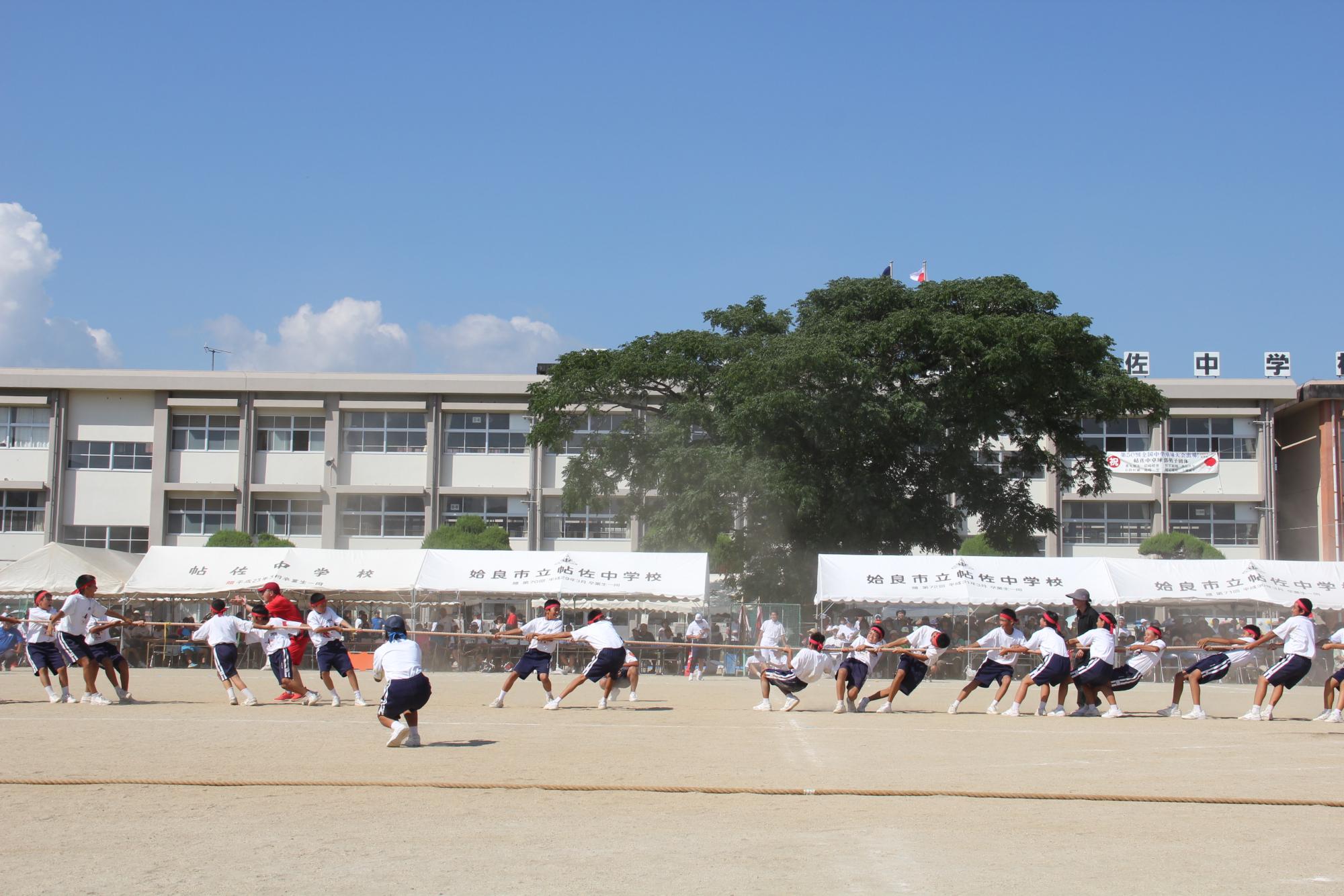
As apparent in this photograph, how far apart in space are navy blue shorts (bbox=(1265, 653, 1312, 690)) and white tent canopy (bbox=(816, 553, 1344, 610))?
11355 mm

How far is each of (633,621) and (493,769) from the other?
37.0 m

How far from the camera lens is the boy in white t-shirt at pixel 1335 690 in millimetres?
16297

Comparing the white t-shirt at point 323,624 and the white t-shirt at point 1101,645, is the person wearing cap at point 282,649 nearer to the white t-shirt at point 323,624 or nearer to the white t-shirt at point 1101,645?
the white t-shirt at point 323,624

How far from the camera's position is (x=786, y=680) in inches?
693

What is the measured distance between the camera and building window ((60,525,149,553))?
52.5 m

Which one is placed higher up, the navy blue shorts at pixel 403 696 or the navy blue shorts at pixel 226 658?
the navy blue shorts at pixel 403 696

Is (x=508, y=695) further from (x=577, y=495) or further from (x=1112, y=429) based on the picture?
(x=1112, y=429)

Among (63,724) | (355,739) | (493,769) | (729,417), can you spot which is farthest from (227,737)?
(729,417)

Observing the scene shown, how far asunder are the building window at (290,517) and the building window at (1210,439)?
3603 cm

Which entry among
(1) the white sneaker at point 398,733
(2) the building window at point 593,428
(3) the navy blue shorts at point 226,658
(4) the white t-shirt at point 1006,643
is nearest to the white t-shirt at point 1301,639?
(4) the white t-shirt at point 1006,643

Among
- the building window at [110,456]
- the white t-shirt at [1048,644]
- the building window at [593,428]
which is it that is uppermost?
the building window at [593,428]

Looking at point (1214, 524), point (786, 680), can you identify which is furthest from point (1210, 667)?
point (1214, 524)

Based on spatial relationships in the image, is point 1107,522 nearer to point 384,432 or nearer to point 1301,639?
point 384,432

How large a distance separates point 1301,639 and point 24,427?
166ft
